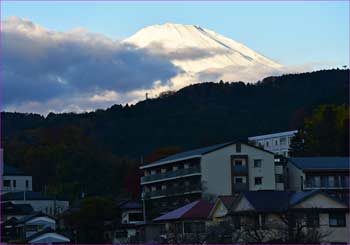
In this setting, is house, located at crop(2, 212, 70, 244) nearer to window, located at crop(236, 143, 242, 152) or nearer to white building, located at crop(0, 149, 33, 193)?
window, located at crop(236, 143, 242, 152)

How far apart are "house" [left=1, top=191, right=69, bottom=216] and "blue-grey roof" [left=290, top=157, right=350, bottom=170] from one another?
1289 centimetres

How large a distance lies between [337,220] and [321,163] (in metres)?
12.7

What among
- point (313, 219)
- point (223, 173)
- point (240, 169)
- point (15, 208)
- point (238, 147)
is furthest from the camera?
point (15, 208)

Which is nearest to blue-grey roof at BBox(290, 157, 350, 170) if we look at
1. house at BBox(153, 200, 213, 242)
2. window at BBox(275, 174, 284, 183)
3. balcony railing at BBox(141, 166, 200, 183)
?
window at BBox(275, 174, 284, 183)

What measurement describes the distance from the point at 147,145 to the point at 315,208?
46.8 meters

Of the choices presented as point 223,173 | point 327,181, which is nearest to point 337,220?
point 327,181

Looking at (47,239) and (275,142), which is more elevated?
(275,142)

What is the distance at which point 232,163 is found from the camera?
129ft

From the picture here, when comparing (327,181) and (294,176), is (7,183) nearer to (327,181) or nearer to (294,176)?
(294,176)

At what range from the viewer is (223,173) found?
3912 centimetres

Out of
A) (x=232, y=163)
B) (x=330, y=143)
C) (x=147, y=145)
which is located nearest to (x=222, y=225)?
(x=232, y=163)

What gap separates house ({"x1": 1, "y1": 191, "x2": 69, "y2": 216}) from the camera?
43.1 metres

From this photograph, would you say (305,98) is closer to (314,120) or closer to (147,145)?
(147,145)

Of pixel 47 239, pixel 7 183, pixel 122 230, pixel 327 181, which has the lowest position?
pixel 47 239
